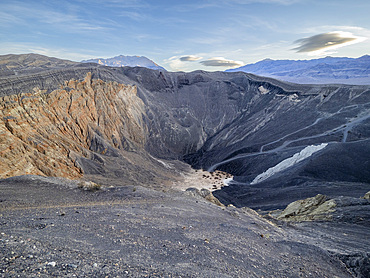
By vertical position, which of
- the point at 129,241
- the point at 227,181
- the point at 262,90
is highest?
the point at 262,90

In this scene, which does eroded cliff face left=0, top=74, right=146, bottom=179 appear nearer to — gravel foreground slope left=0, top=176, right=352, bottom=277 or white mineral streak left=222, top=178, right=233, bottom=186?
gravel foreground slope left=0, top=176, right=352, bottom=277

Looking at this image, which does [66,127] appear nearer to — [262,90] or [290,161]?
[290,161]

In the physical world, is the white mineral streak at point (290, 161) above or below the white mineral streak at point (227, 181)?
above

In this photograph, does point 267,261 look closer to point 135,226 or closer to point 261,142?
point 135,226

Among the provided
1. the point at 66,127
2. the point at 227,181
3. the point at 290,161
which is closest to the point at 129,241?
the point at 66,127

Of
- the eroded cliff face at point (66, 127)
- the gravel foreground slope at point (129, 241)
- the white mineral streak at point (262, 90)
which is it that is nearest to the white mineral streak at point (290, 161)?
the eroded cliff face at point (66, 127)

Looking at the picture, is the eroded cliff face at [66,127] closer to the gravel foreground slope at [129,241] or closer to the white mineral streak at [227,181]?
the gravel foreground slope at [129,241]
